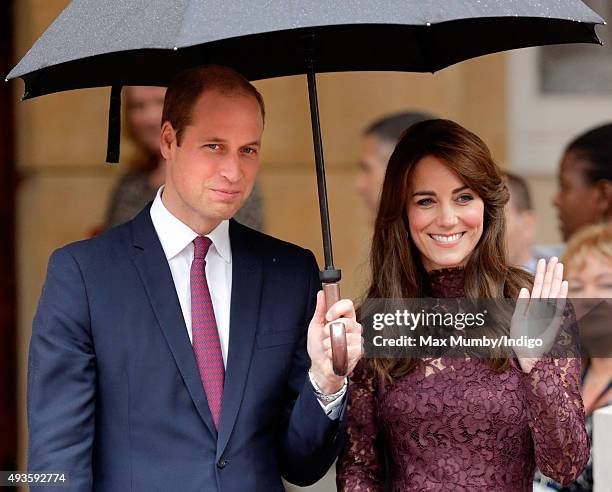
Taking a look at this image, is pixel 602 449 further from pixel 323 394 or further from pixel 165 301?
pixel 165 301

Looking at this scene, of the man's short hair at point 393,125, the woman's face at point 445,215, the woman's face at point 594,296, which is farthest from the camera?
the man's short hair at point 393,125

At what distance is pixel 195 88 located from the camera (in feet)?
11.2

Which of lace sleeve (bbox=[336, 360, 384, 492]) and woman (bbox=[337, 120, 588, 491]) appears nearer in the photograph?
woman (bbox=[337, 120, 588, 491])

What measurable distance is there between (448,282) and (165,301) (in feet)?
2.61

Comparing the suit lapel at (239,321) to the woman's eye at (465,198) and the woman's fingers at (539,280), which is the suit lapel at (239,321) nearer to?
the woman's eye at (465,198)

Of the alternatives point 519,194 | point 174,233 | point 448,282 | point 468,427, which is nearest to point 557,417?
point 468,427

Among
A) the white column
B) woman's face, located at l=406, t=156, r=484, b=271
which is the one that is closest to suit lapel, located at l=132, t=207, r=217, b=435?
woman's face, located at l=406, t=156, r=484, b=271

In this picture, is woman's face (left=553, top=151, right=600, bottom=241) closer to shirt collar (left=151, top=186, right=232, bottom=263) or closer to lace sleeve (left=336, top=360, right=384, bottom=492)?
lace sleeve (left=336, top=360, right=384, bottom=492)

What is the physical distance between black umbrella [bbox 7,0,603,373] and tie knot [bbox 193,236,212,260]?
33cm

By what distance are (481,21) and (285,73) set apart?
61cm

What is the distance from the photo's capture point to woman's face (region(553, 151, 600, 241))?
193 inches

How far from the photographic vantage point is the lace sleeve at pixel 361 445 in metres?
3.55

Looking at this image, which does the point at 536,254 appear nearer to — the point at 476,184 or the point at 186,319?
the point at 476,184

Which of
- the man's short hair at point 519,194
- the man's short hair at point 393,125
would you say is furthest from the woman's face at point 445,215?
the man's short hair at point 393,125
